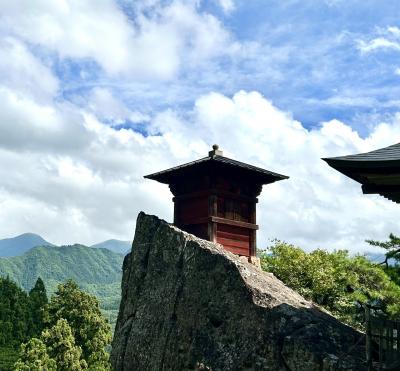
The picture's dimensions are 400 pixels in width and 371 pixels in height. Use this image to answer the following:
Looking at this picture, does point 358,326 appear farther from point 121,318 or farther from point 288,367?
point 121,318

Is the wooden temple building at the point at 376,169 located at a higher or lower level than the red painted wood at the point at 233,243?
higher

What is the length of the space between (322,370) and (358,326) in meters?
8.89

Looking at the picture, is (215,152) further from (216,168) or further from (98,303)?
(98,303)

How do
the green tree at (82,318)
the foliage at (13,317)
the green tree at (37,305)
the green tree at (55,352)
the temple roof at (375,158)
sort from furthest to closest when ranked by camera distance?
the green tree at (37,305), the foliage at (13,317), the green tree at (82,318), the green tree at (55,352), the temple roof at (375,158)

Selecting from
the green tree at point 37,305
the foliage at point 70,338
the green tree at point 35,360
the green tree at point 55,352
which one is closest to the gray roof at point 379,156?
the foliage at point 70,338

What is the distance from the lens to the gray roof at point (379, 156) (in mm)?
12778

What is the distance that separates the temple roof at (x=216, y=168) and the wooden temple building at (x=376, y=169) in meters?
10.7

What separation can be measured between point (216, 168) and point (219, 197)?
1.29 meters

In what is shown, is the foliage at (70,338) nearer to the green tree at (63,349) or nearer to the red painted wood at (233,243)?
the green tree at (63,349)

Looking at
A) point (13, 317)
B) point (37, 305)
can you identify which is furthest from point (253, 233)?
point (37, 305)

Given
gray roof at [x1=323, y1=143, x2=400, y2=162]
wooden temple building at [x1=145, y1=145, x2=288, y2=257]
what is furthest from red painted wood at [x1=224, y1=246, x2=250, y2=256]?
gray roof at [x1=323, y1=143, x2=400, y2=162]

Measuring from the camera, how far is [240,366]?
1928 cm

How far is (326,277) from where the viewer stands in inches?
1165

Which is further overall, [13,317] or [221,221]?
[13,317]
